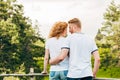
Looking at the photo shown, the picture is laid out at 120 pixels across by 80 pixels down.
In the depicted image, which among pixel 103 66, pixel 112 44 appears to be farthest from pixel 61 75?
pixel 103 66

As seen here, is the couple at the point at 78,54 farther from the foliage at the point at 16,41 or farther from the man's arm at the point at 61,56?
the foliage at the point at 16,41

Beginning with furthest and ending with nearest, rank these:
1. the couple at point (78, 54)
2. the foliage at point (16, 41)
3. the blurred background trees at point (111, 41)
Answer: the blurred background trees at point (111, 41), the foliage at point (16, 41), the couple at point (78, 54)

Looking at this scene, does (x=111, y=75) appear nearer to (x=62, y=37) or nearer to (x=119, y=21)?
(x=119, y=21)

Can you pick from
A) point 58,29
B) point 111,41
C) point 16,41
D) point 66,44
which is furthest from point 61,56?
point 111,41

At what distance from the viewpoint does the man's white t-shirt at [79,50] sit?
4.88 metres

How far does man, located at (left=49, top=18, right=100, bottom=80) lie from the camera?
15.9 feet

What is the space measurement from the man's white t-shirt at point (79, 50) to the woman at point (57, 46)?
0.22 meters

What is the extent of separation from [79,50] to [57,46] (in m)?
0.50

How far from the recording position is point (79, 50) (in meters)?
4.93

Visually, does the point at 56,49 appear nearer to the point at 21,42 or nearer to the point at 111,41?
the point at 21,42

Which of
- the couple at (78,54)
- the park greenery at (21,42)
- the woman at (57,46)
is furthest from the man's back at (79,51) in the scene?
the park greenery at (21,42)

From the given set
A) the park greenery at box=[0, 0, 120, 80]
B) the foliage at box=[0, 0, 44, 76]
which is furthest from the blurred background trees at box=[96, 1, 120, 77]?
the foliage at box=[0, 0, 44, 76]

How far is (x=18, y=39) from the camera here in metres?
42.3

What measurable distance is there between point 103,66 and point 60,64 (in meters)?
49.0
